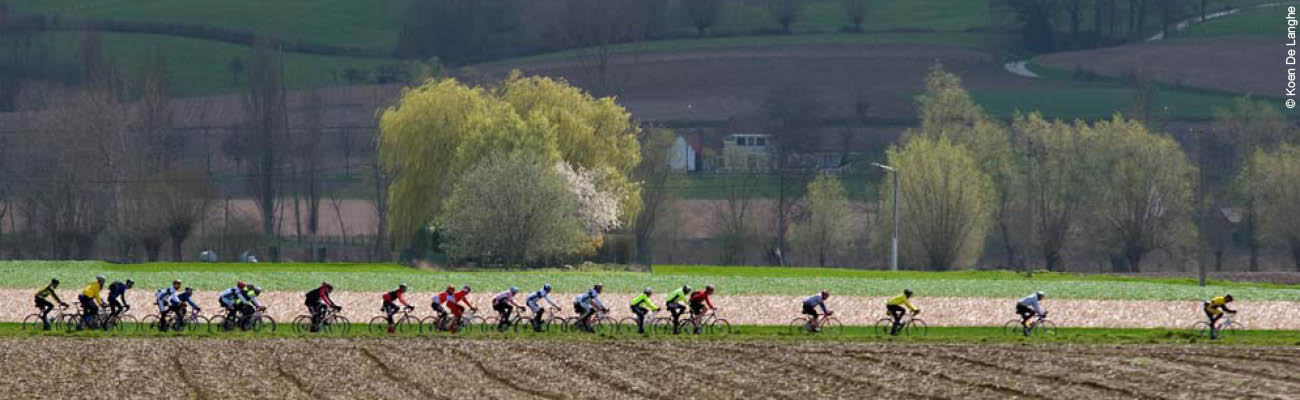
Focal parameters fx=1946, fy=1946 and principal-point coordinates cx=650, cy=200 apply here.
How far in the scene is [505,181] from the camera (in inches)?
4186

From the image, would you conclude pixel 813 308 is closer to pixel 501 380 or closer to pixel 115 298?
pixel 501 380

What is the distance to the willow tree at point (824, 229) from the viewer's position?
472 feet

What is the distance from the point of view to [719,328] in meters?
61.8

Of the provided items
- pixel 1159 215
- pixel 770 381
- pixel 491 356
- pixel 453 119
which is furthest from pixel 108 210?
pixel 770 381

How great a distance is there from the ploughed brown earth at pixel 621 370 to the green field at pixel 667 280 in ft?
93.6

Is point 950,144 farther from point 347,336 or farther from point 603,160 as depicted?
point 347,336

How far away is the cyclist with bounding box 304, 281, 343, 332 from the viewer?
6019 centimetres

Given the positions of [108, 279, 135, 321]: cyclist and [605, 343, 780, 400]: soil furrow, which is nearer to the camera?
[605, 343, 780, 400]: soil furrow

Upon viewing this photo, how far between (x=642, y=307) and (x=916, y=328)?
8793mm

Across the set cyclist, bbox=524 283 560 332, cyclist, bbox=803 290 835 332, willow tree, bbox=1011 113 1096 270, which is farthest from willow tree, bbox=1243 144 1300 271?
cyclist, bbox=524 283 560 332

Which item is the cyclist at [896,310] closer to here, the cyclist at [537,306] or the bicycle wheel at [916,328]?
the bicycle wheel at [916,328]

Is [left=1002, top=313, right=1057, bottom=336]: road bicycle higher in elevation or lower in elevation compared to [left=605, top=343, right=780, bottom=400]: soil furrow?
higher

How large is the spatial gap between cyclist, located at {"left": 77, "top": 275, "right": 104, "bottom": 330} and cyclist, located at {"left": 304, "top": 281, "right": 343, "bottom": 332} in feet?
20.6

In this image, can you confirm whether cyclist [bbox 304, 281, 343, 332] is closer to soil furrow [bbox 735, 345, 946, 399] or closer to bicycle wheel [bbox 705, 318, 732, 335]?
bicycle wheel [bbox 705, 318, 732, 335]
